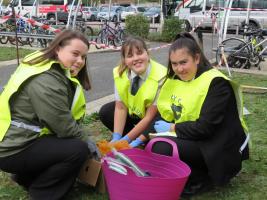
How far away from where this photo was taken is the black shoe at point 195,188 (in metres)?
3.25

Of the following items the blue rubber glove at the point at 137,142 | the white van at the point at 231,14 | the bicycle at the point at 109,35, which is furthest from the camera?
the white van at the point at 231,14

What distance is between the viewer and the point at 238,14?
74.0 ft

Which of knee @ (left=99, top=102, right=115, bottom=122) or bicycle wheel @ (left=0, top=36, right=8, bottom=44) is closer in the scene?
knee @ (left=99, top=102, right=115, bottom=122)

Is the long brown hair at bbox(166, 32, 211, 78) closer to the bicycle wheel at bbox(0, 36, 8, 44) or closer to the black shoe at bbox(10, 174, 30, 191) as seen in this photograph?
the black shoe at bbox(10, 174, 30, 191)

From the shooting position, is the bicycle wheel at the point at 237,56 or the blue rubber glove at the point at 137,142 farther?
the bicycle wheel at the point at 237,56

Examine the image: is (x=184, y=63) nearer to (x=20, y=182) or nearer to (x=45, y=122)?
(x=45, y=122)

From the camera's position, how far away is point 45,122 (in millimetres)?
2879

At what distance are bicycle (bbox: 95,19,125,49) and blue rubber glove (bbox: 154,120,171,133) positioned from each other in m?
12.2

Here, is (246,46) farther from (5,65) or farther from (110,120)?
(110,120)

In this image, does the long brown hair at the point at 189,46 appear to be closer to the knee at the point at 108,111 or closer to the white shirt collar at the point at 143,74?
the white shirt collar at the point at 143,74

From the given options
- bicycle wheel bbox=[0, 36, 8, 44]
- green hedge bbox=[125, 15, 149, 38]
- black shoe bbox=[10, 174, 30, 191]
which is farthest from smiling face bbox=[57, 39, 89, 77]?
green hedge bbox=[125, 15, 149, 38]

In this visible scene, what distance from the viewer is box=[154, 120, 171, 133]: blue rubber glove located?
3.33m

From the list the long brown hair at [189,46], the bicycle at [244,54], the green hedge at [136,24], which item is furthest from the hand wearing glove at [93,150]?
the green hedge at [136,24]

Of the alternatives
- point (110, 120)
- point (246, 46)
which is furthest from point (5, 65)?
point (110, 120)
